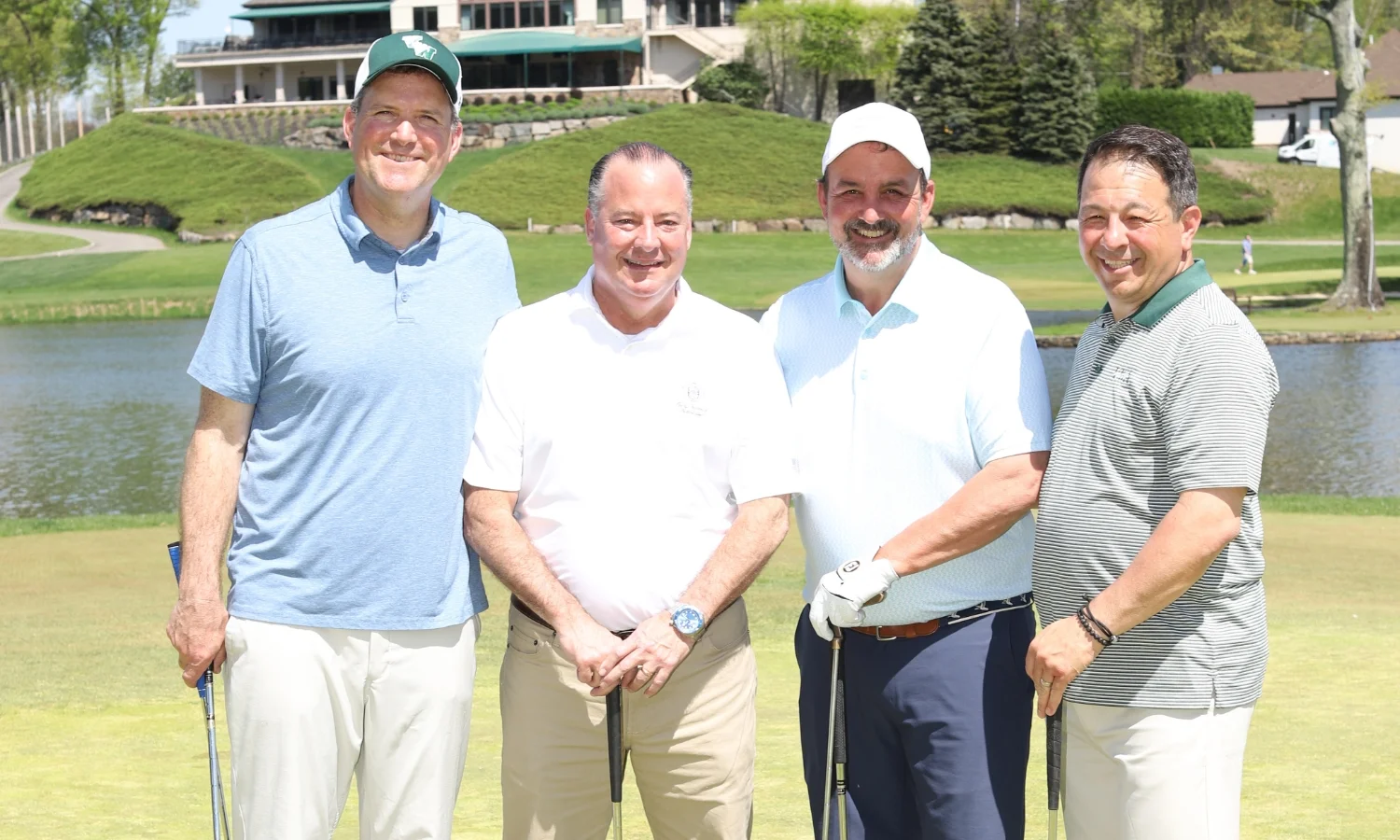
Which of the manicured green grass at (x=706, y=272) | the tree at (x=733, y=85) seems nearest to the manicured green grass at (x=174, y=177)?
the manicured green grass at (x=706, y=272)

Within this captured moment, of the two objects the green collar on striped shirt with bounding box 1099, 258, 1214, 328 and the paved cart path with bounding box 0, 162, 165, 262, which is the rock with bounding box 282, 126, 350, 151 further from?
the green collar on striped shirt with bounding box 1099, 258, 1214, 328

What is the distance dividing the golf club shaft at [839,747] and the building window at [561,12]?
7210 cm

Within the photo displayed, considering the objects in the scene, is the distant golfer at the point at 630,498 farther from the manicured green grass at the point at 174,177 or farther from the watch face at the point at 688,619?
the manicured green grass at the point at 174,177

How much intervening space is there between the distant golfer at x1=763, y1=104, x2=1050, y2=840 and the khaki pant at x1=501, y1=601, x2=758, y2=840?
23 centimetres

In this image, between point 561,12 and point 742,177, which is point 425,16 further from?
point 742,177

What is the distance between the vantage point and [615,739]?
3799 millimetres

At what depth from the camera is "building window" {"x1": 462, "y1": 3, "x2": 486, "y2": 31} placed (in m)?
74.6

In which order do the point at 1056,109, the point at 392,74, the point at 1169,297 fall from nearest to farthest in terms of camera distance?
the point at 1169,297
the point at 392,74
the point at 1056,109

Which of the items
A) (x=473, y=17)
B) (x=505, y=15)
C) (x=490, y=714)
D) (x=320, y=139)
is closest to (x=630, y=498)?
(x=490, y=714)

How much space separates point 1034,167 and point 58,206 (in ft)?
120

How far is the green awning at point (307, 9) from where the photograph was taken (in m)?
75.8

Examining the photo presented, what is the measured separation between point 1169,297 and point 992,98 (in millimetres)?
53786

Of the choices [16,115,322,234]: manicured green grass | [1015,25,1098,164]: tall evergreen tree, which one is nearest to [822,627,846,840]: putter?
[16,115,322,234]: manicured green grass

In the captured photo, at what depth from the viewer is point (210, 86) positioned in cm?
7950
